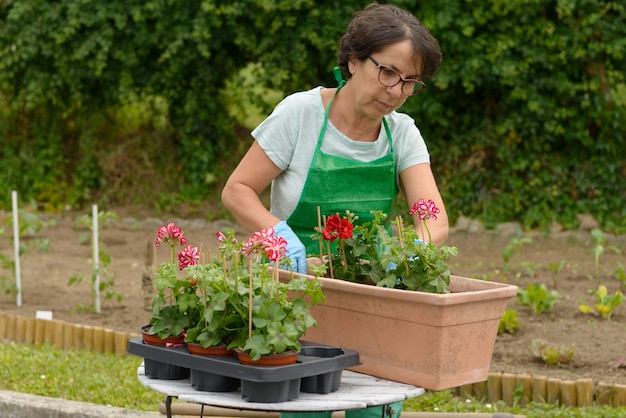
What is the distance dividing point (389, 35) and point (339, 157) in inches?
16.5

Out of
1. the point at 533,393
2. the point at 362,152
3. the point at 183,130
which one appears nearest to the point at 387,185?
the point at 362,152

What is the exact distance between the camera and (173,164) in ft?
32.7

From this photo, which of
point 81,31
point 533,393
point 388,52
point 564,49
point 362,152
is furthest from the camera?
point 81,31

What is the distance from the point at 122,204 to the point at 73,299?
3.29m

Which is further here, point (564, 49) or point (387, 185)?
point (564, 49)

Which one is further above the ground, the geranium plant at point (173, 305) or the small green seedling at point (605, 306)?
the geranium plant at point (173, 305)

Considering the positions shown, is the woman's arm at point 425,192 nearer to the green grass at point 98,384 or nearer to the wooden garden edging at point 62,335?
the green grass at point 98,384

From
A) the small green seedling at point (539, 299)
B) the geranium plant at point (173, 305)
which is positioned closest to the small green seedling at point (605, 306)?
the small green seedling at point (539, 299)

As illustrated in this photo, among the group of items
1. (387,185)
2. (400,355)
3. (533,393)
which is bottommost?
(533,393)

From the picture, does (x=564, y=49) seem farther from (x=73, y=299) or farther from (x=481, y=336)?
(x=481, y=336)

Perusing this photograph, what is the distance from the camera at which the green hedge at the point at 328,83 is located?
27.4ft

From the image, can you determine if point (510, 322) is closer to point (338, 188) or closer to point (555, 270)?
point (555, 270)

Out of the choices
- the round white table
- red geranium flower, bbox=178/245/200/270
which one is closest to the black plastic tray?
the round white table

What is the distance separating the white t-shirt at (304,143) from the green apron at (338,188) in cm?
2
